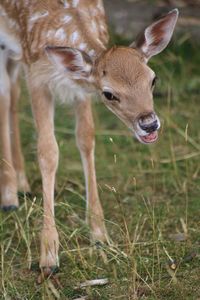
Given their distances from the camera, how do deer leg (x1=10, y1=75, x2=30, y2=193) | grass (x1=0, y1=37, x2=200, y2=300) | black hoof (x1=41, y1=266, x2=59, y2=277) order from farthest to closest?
deer leg (x1=10, y1=75, x2=30, y2=193) < black hoof (x1=41, y1=266, x2=59, y2=277) < grass (x1=0, y1=37, x2=200, y2=300)

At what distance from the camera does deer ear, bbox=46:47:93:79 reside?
16.4ft

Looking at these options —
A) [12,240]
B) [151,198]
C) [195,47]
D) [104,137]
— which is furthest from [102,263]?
[195,47]

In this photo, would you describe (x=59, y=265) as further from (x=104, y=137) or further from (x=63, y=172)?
(x=104, y=137)

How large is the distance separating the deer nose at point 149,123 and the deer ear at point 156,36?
1.69 feet

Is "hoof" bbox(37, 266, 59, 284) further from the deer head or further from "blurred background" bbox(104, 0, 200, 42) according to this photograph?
"blurred background" bbox(104, 0, 200, 42)

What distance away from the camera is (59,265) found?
522 centimetres

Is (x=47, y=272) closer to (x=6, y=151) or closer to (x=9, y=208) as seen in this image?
(x=9, y=208)

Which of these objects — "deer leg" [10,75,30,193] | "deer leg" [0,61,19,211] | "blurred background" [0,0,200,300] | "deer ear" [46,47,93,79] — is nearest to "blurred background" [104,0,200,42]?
"blurred background" [0,0,200,300]

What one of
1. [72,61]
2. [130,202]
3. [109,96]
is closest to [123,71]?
[109,96]

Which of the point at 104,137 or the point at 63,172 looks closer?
the point at 63,172

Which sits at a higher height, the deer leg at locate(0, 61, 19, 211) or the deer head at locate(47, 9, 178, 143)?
the deer head at locate(47, 9, 178, 143)

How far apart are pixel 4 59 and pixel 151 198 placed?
52.6 inches

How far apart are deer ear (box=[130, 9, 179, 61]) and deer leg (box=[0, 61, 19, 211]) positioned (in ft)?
4.16

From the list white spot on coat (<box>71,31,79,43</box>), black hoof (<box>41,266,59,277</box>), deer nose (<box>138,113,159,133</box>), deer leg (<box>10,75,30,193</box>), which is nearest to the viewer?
deer nose (<box>138,113,159,133</box>)
